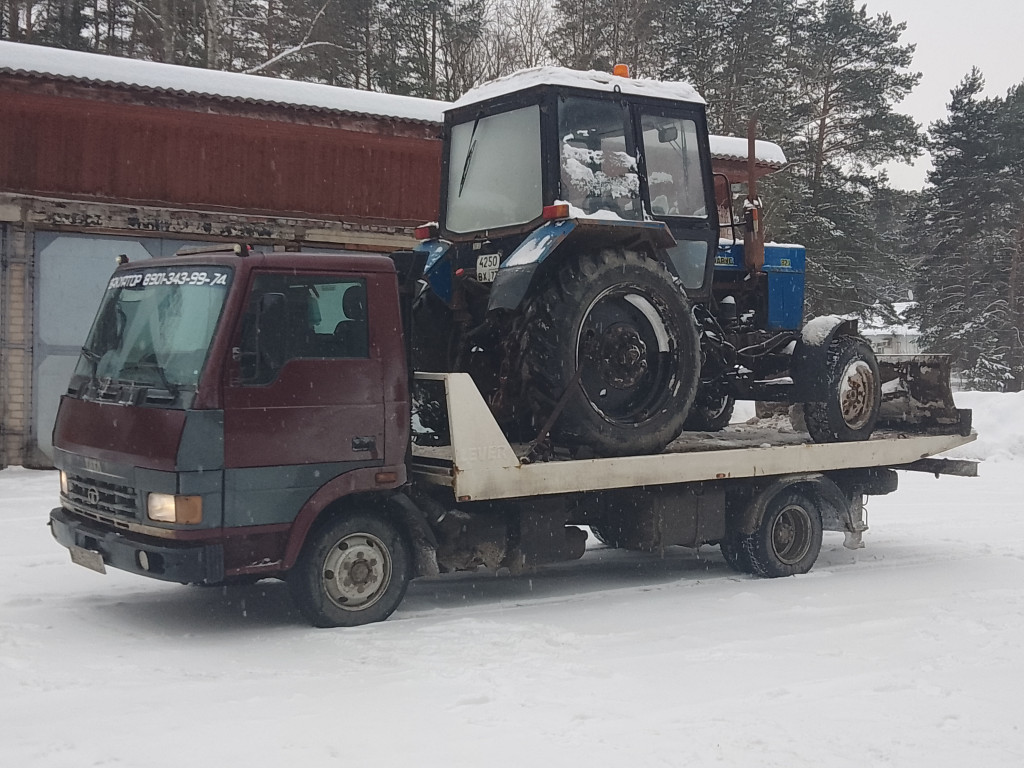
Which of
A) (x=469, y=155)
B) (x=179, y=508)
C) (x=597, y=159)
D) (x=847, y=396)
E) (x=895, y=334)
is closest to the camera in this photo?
(x=179, y=508)

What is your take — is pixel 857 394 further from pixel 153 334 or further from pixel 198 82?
pixel 198 82

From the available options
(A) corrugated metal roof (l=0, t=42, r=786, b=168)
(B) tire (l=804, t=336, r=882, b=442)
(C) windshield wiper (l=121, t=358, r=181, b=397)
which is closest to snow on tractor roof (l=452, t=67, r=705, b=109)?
(B) tire (l=804, t=336, r=882, b=442)

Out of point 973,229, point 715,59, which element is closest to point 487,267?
point 715,59

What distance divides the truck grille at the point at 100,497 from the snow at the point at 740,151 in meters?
12.6

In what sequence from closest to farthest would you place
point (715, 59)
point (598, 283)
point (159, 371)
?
point (159, 371) < point (598, 283) < point (715, 59)

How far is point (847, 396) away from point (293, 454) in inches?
190

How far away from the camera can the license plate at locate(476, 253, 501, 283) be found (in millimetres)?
8359

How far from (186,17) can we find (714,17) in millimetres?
14431

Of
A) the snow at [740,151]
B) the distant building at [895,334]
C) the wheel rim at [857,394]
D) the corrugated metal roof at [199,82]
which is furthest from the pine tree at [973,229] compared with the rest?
the wheel rim at [857,394]

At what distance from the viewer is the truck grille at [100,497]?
6.70 meters

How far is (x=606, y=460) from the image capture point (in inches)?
305

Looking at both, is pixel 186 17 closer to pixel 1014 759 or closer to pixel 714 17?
pixel 714 17

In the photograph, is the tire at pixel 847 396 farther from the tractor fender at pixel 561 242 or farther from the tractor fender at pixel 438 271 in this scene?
the tractor fender at pixel 438 271

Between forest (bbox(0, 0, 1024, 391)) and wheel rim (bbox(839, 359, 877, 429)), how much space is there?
2046 centimetres
